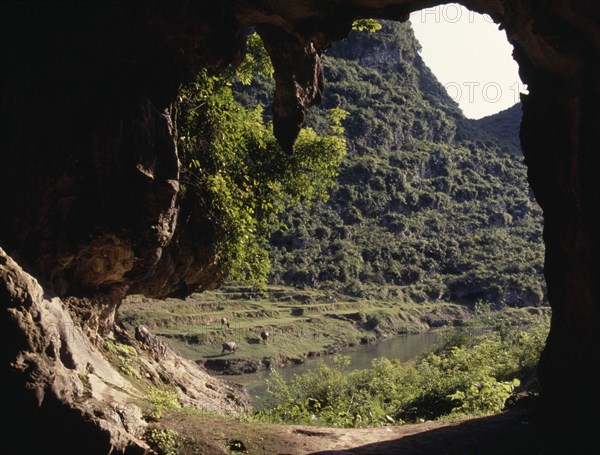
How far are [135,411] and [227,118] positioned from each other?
6.86 metres

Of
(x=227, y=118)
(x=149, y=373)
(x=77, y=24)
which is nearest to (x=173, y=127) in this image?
(x=227, y=118)

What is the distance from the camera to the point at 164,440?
718cm

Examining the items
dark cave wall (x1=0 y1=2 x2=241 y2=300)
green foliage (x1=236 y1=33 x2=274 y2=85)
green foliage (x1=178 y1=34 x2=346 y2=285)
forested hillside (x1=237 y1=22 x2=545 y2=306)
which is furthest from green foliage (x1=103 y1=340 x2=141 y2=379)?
forested hillside (x1=237 y1=22 x2=545 y2=306)

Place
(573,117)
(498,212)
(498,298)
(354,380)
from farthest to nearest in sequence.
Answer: (498,212) → (498,298) → (354,380) → (573,117)

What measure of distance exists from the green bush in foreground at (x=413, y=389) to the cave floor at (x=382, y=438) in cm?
174

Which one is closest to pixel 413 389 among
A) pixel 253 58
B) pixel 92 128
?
pixel 253 58

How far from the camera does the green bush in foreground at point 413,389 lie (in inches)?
430

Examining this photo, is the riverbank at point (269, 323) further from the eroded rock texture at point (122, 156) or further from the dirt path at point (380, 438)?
the dirt path at point (380, 438)

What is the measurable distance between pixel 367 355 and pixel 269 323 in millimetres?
8769

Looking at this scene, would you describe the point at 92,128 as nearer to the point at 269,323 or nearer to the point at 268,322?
the point at 269,323

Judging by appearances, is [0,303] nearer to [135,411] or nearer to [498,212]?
[135,411]

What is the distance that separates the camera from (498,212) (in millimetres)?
112875

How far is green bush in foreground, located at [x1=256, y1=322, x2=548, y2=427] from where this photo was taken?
35.8 feet

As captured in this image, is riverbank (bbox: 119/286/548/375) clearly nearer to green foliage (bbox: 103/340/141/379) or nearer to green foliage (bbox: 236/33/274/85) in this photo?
green foliage (bbox: 236/33/274/85)
